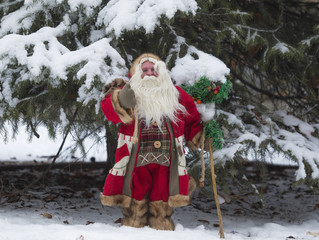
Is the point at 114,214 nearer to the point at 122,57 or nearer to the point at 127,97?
the point at 122,57

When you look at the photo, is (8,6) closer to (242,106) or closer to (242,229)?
(242,106)

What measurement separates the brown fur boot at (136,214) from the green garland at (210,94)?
844 mm

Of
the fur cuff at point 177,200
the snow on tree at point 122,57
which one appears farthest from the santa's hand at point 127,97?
the fur cuff at point 177,200

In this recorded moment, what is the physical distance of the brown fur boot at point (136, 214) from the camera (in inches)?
122

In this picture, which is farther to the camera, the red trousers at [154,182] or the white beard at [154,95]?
the red trousers at [154,182]

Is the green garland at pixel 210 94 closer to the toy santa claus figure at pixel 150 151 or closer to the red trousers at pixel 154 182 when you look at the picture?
the toy santa claus figure at pixel 150 151

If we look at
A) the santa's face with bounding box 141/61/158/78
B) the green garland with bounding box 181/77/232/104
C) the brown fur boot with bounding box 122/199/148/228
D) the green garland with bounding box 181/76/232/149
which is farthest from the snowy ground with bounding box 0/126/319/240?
the santa's face with bounding box 141/61/158/78

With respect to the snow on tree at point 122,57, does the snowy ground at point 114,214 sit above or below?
below

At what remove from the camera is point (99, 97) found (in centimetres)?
313

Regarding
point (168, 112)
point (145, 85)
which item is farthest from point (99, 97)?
point (168, 112)

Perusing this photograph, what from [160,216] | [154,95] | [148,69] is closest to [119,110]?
[154,95]

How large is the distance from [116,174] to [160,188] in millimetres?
407

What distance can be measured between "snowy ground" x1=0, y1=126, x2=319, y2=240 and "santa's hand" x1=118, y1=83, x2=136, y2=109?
3.34 feet

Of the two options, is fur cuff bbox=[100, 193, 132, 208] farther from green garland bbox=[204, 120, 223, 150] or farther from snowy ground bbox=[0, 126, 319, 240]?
green garland bbox=[204, 120, 223, 150]
